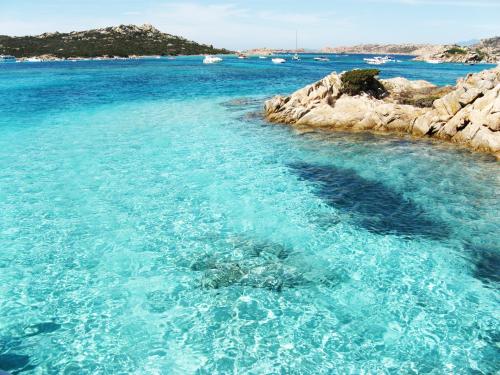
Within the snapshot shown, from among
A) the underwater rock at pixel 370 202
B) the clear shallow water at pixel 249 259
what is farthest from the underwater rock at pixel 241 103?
the underwater rock at pixel 370 202

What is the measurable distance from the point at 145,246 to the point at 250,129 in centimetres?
2510

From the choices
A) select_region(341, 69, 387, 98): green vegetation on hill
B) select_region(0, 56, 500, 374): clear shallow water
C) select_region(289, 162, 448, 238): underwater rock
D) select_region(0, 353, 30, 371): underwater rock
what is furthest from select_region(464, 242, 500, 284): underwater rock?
select_region(341, 69, 387, 98): green vegetation on hill

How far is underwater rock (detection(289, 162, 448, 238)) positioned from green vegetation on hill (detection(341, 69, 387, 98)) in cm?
2011

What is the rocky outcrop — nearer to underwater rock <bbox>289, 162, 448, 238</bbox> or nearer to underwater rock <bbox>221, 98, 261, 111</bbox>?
underwater rock <bbox>221, 98, 261, 111</bbox>

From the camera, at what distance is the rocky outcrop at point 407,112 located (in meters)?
33.3

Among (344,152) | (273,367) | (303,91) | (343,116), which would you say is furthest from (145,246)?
(303,91)

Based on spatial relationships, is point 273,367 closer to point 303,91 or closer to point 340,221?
point 340,221

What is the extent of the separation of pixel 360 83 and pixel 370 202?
2773 centimetres

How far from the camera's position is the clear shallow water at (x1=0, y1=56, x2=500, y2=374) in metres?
12.1

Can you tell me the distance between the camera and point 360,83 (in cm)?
4612

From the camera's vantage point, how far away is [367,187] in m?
25.0

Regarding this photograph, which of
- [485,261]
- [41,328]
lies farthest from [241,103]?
[41,328]

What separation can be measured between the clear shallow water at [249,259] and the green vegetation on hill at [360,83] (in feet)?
46.3

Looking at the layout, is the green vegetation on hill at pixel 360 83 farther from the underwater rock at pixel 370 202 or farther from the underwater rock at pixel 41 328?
the underwater rock at pixel 41 328
